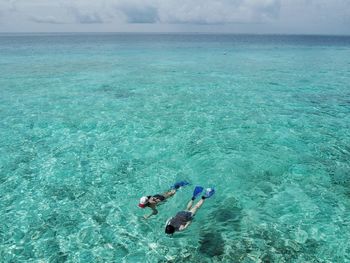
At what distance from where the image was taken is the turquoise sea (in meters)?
11.2

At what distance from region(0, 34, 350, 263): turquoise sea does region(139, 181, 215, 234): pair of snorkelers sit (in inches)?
13.0

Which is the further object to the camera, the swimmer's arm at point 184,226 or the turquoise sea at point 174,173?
the swimmer's arm at point 184,226

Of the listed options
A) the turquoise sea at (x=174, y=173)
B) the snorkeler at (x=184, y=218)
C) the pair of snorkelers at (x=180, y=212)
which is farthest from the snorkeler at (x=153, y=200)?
the snorkeler at (x=184, y=218)

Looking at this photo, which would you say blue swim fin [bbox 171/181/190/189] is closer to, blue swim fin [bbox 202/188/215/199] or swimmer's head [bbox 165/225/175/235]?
blue swim fin [bbox 202/188/215/199]

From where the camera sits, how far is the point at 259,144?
63.7ft

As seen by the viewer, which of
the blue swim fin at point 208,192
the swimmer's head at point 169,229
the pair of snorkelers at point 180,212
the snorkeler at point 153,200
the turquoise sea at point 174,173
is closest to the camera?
the turquoise sea at point 174,173

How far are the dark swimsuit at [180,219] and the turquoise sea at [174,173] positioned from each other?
0.41 metres

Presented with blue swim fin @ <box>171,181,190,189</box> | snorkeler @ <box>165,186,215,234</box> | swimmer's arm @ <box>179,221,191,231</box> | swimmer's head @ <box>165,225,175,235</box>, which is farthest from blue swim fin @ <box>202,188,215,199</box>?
swimmer's head @ <box>165,225,175,235</box>

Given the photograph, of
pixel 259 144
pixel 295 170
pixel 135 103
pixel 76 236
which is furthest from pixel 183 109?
pixel 76 236

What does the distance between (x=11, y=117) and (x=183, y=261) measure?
20596 millimetres

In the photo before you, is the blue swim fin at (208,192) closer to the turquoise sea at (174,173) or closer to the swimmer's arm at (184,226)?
the turquoise sea at (174,173)

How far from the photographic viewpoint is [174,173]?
16281 mm

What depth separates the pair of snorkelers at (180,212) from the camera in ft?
38.1

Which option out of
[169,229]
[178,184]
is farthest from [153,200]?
[178,184]
